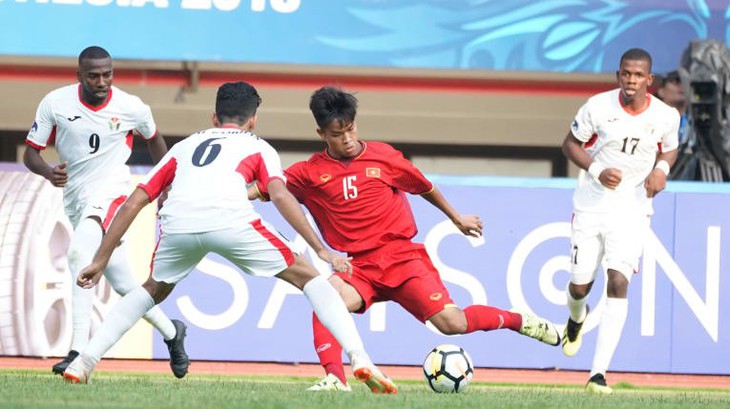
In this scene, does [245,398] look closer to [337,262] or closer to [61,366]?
[337,262]

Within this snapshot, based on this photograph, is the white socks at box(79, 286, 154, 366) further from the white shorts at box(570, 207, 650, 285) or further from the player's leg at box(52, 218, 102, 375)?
the white shorts at box(570, 207, 650, 285)

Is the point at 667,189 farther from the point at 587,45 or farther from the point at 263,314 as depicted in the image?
the point at 263,314

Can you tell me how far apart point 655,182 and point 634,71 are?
0.73 m

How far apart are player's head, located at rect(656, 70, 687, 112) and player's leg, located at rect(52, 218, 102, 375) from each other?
5667mm

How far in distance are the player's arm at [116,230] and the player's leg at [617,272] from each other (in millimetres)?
3449

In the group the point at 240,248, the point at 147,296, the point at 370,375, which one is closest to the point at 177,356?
the point at 147,296

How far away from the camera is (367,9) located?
13.4 meters

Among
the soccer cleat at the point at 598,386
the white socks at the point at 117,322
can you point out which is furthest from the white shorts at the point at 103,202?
the soccer cleat at the point at 598,386

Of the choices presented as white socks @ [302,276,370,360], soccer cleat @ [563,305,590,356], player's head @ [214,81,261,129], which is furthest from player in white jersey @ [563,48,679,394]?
player's head @ [214,81,261,129]

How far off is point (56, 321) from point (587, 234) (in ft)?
14.0

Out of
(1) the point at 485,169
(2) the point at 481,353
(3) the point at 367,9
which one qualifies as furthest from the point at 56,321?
(1) the point at 485,169

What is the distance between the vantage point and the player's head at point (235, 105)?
24.6 ft

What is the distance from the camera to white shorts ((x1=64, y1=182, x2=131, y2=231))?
9.20 meters

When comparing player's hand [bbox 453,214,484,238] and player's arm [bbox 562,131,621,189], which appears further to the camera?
player's arm [bbox 562,131,621,189]
